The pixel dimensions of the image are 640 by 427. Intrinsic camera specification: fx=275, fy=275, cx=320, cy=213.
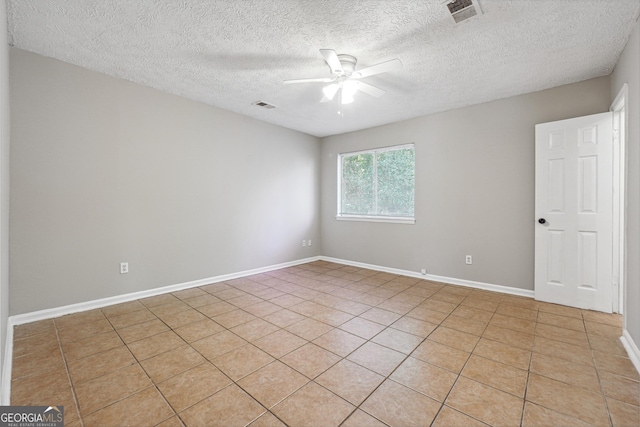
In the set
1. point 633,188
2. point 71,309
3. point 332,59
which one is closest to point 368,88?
point 332,59

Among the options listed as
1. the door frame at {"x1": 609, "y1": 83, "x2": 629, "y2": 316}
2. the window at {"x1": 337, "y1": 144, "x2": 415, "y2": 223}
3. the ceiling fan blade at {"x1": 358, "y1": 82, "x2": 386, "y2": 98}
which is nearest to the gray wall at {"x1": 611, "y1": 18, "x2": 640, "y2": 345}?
the door frame at {"x1": 609, "y1": 83, "x2": 629, "y2": 316}

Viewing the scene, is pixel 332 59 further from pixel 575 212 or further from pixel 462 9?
pixel 575 212

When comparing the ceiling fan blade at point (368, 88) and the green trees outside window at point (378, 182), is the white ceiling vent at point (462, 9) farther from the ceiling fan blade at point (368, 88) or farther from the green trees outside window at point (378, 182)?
the green trees outside window at point (378, 182)

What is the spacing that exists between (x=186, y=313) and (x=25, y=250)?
1.61m

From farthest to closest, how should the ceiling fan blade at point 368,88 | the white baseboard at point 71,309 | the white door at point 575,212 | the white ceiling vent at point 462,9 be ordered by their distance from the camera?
the white door at point 575,212 → the ceiling fan blade at point 368,88 → the white ceiling vent at point 462,9 → the white baseboard at point 71,309

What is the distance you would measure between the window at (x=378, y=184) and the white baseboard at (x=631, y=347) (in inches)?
101

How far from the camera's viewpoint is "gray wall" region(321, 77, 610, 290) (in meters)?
3.47

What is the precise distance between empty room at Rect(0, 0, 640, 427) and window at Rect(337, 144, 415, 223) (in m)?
0.06

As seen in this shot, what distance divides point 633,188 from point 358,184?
3.68 meters

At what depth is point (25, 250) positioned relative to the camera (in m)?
2.66

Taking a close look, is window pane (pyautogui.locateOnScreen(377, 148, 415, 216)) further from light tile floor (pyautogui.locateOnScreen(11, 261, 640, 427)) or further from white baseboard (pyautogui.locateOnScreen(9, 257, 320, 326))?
white baseboard (pyautogui.locateOnScreen(9, 257, 320, 326))

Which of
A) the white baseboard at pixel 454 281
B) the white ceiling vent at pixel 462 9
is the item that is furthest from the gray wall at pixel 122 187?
the white ceiling vent at pixel 462 9

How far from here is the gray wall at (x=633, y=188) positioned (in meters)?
2.08

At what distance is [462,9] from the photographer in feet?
6.65
